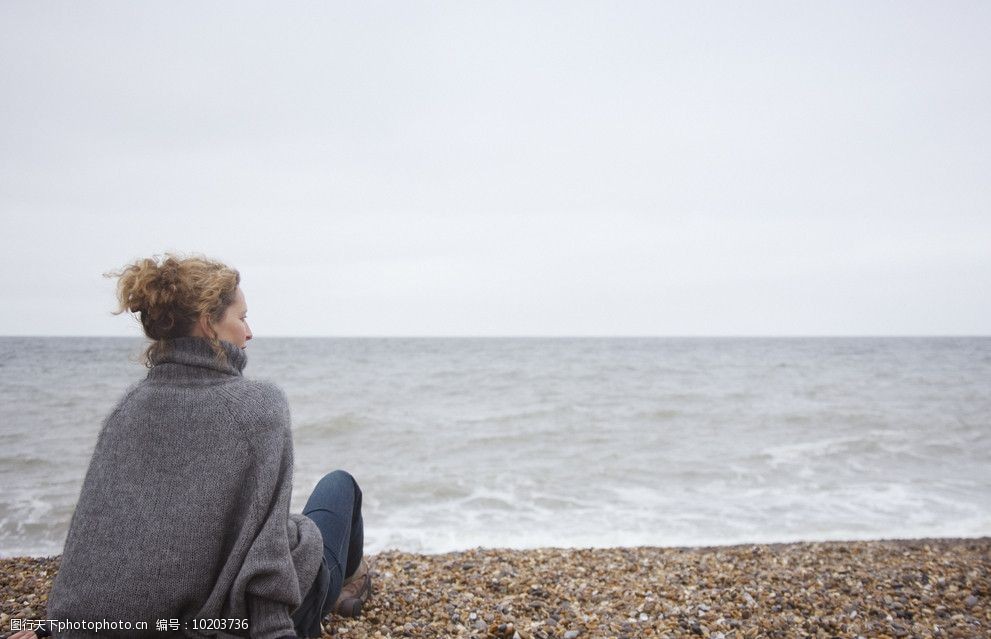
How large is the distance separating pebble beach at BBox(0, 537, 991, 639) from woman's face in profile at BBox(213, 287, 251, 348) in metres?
1.89

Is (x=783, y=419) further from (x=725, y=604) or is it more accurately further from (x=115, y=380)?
(x=115, y=380)

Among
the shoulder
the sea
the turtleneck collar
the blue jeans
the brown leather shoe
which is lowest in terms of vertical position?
the sea

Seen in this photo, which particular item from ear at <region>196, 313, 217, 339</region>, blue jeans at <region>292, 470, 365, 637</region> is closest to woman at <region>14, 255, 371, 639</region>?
ear at <region>196, 313, 217, 339</region>

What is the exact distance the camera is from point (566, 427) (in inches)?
540

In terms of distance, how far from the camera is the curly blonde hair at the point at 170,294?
2.08 m

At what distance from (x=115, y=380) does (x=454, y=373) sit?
13049mm

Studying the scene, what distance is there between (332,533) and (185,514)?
899 mm

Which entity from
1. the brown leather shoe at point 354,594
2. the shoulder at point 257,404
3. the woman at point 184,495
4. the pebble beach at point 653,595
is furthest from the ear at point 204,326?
the pebble beach at point 653,595

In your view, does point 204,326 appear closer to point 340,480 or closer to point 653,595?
point 340,480

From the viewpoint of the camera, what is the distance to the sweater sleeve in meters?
2.13

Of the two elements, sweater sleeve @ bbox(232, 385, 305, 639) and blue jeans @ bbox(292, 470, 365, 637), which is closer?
sweater sleeve @ bbox(232, 385, 305, 639)

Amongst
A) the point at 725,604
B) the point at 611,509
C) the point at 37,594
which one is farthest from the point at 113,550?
the point at 611,509

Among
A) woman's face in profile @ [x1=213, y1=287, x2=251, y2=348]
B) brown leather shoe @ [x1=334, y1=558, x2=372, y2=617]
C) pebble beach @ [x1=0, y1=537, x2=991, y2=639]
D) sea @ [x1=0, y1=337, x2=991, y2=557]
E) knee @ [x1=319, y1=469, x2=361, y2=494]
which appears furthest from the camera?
sea @ [x1=0, y1=337, x2=991, y2=557]

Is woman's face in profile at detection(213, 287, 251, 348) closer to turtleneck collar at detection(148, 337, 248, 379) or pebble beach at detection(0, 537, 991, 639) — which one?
turtleneck collar at detection(148, 337, 248, 379)
